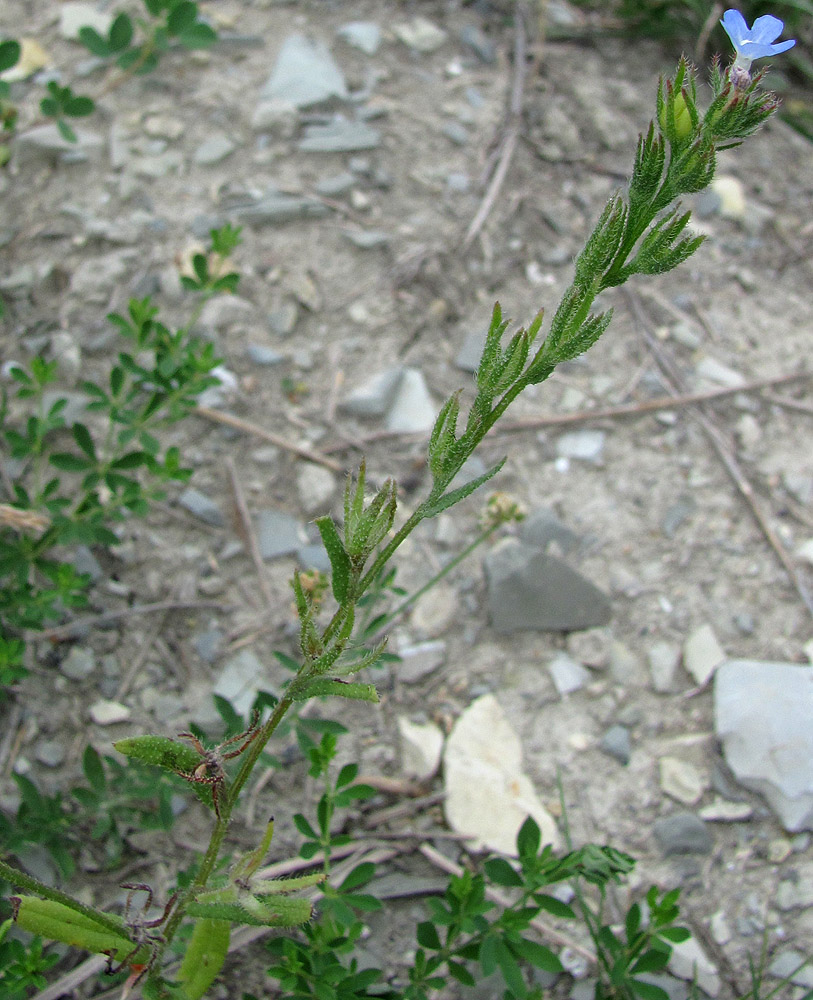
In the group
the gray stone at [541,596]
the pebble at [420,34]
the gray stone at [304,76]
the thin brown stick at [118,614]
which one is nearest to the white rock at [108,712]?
the thin brown stick at [118,614]

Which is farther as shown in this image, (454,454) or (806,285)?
(806,285)

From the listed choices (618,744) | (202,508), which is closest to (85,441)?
(202,508)

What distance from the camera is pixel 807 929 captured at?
2.42 meters

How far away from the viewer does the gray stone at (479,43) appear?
13.8ft

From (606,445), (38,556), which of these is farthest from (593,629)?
(38,556)

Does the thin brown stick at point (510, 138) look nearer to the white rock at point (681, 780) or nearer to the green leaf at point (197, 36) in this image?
the green leaf at point (197, 36)

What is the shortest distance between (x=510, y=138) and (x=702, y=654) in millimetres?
2306

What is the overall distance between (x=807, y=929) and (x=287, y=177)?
10.1 feet

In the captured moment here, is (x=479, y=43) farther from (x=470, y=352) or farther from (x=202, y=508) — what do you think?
(x=202, y=508)

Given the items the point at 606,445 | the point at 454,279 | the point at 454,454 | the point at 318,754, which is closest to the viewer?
the point at 454,454

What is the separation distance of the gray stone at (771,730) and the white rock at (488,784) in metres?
0.59

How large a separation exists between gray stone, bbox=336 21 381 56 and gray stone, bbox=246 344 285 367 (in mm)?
1644

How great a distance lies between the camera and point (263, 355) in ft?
10.8

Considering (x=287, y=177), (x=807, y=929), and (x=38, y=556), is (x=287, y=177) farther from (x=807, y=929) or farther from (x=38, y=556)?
(x=807, y=929)
